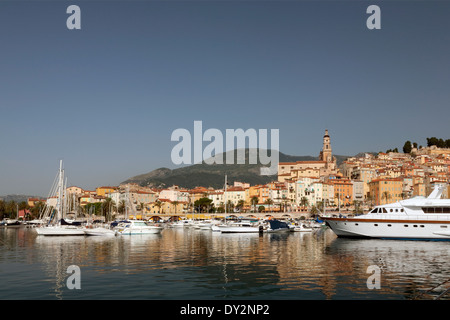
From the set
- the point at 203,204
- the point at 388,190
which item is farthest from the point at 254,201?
the point at 388,190

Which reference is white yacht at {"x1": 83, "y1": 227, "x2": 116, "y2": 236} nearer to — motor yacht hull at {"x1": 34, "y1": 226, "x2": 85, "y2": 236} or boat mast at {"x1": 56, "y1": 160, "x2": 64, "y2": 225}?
motor yacht hull at {"x1": 34, "y1": 226, "x2": 85, "y2": 236}

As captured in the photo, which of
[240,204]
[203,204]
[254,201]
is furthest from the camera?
[240,204]

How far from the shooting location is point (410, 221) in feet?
158

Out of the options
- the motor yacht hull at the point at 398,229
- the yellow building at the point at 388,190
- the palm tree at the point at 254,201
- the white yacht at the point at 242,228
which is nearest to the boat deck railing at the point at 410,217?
the motor yacht hull at the point at 398,229

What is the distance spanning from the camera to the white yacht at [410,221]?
47.3 metres

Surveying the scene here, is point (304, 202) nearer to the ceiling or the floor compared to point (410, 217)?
nearer to the floor

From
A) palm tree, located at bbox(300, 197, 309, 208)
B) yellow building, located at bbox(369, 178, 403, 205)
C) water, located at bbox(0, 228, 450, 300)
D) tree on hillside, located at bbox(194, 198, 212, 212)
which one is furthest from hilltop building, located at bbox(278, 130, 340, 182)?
water, located at bbox(0, 228, 450, 300)

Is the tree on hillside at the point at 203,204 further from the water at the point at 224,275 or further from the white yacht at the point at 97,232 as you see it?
the water at the point at 224,275

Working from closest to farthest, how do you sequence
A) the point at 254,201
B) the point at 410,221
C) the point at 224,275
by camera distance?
1. the point at 224,275
2. the point at 410,221
3. the point at 254,201

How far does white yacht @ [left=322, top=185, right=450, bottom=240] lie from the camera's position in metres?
47.3

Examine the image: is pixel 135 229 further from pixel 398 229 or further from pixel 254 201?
pixel 254 201
